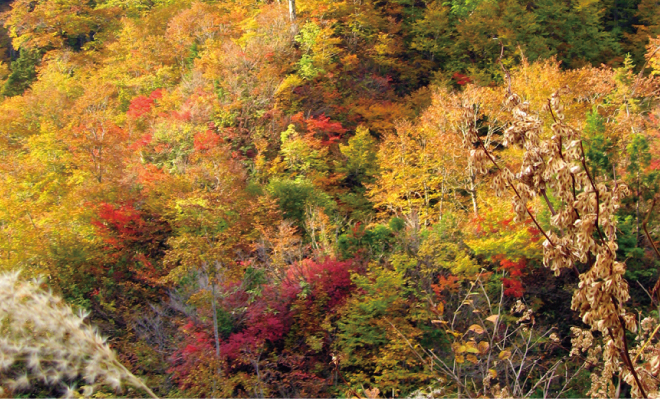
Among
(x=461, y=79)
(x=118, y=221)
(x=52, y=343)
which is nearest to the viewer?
(x=52, y=343)

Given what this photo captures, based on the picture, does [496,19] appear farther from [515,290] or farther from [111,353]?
[111,353]

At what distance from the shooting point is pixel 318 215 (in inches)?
667

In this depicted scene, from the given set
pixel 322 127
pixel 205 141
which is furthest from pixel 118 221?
pixel 322 127

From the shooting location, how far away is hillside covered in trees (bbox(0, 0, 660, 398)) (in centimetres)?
425

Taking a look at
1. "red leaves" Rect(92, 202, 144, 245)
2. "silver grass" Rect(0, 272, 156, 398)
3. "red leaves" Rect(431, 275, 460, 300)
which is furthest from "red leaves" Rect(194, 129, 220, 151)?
"silver grass" Rect(0, 272, 156, 398)

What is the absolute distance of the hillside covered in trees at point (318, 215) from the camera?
4251 millimetres

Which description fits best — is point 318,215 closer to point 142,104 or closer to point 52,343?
point 142,104

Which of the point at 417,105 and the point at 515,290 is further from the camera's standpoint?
the point at 417,105

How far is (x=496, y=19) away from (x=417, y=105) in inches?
373

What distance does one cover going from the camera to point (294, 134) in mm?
20734

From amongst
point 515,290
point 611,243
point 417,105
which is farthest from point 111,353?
point 417,105

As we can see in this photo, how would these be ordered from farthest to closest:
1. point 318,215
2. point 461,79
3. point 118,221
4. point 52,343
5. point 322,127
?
point 461,79 → point 322,127 → point 318,215 → point 118,221 → point 52,343

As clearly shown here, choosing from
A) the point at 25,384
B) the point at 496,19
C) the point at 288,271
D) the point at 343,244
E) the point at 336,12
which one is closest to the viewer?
the point at 25,384

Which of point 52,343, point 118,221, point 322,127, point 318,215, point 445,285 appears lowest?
point 445,285
